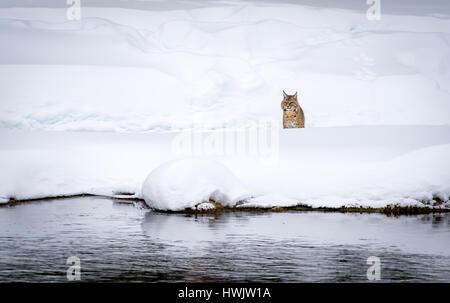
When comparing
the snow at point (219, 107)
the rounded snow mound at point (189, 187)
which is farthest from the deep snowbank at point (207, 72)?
the rounded snow mound at point (189, 187)

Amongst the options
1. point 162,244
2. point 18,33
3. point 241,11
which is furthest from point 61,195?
point 241,11

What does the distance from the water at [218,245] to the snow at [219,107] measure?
1698 millimetres

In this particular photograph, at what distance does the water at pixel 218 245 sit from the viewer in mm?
10398

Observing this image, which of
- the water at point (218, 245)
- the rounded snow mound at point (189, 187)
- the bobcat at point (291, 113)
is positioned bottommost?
the water at point (218, 245)

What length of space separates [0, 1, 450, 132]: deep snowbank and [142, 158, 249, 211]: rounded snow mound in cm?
1085

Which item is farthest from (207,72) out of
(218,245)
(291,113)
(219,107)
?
(218,245)

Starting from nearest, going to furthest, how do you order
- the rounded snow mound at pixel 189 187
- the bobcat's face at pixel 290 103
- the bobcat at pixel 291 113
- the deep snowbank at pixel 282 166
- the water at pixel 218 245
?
1. the water at pixel 218 245
2. the rounded snow mound at pixel 189 187
3. the deep snowbank at pixel 282 166
4. the bobcat's face at pixel 290 103
5. the bobcat at pixel 291 113

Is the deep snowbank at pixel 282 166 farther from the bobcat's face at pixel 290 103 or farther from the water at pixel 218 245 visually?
the water at pixel 218 245

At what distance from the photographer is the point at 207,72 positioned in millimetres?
37312

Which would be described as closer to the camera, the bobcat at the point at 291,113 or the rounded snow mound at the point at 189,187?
the rounded snow mound at the point at 189,187

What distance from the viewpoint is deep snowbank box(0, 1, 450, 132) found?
29.2 metres

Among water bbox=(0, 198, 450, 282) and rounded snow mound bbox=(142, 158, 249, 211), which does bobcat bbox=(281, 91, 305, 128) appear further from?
water bbox=(0, 198, 450, 282)

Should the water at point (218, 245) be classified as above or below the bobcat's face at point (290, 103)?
below

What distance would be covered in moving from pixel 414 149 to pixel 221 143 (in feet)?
24.1
